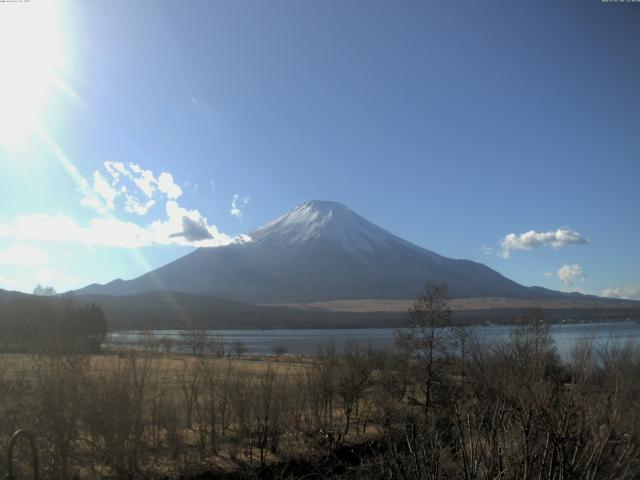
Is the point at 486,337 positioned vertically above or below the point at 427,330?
below

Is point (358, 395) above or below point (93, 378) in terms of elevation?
below

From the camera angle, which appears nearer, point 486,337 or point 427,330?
point 427,330

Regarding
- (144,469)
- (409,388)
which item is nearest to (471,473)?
(144,469)

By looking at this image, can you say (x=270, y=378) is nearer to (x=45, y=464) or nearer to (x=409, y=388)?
(x=45, y=464)

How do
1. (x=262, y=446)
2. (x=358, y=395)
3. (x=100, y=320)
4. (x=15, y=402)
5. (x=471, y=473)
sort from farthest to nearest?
(x=100, y=320) → (x=358, y=395) → (x=262, y=446) → (x=15, y=402) → (x=471, y=473)

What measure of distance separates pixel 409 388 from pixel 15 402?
66.4 ft

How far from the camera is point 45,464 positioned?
11.0 m

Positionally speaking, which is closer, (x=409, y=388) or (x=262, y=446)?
(x=262, y=446)

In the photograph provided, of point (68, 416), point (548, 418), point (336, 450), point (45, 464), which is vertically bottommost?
point (336, 450)

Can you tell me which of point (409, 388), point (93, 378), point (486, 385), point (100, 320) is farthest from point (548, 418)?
point (100, 320)

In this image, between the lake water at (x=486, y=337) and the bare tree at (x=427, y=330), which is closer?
the lake water at (x=486, y=337)

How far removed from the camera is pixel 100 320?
59.5m

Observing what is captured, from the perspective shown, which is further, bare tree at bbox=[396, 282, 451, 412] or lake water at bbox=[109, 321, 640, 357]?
bare tree at bbox=[396, 282, 451, 412]

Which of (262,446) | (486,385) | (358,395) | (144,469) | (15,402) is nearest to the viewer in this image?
(15,402)
